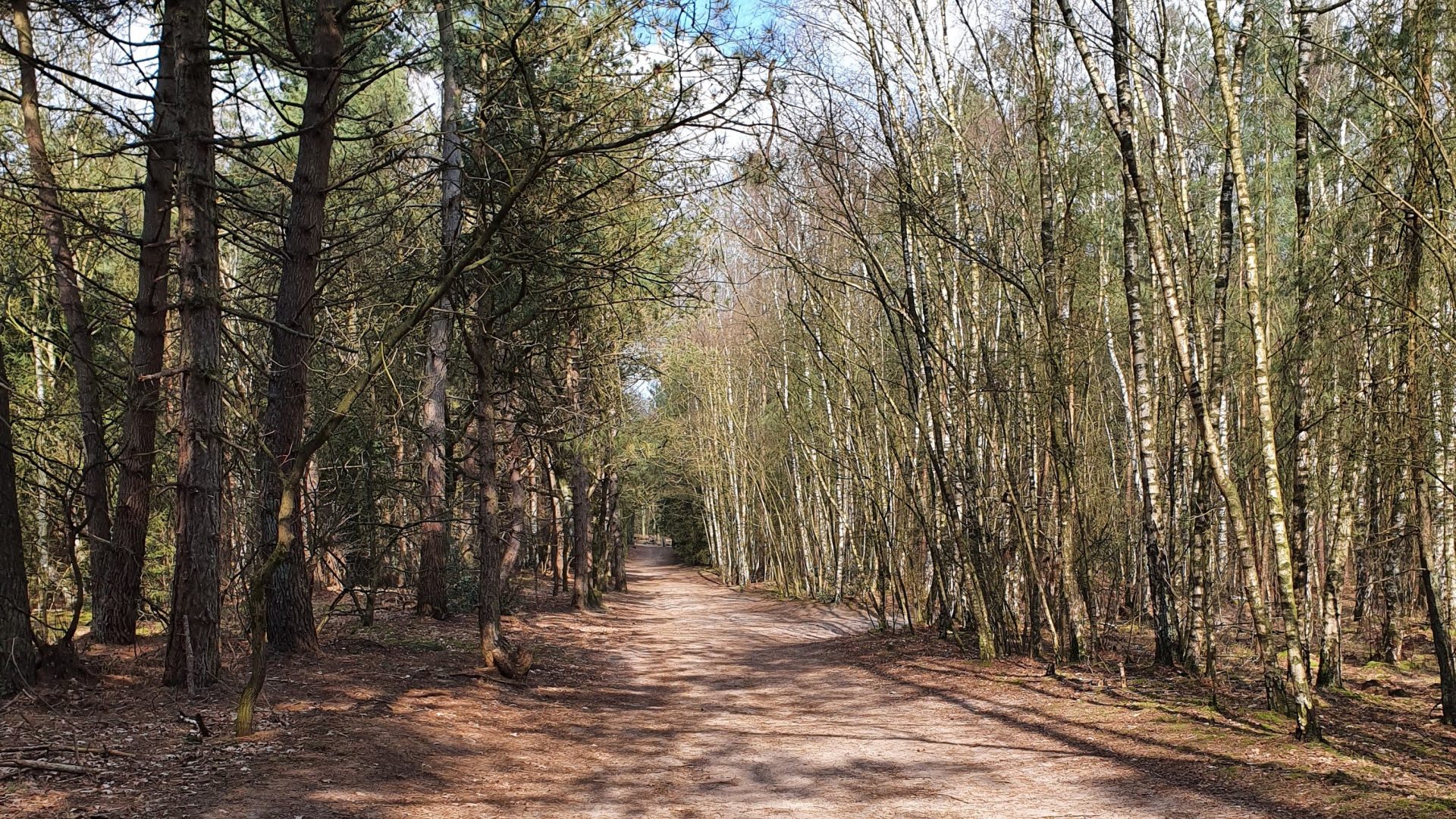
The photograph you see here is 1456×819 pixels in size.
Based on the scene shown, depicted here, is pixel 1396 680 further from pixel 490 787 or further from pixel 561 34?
pixel 561 34

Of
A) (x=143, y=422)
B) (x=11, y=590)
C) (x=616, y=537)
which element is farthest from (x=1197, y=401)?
(x=616, y=537)

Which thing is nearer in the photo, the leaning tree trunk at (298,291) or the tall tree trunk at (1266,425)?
the tall tree trunk at (1266,425)

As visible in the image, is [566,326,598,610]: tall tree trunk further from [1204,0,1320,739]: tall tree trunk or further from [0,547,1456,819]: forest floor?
[1204,0,1320,739]: tall tree trunk

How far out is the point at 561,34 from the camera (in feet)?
23.3

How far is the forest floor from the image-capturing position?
187 inches

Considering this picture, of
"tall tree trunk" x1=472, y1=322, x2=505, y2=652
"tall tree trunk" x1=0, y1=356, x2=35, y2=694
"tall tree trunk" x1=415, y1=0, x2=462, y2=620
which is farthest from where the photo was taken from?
"tall tree trunk" x1=415, y1=0, x2=462, y2=620

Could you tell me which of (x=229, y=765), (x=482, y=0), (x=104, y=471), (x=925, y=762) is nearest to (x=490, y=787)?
(x=229, y=765)

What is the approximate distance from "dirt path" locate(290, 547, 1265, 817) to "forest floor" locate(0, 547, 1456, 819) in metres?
0.03

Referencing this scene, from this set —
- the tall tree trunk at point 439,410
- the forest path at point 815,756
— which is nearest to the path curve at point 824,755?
the forest path at point 815,756

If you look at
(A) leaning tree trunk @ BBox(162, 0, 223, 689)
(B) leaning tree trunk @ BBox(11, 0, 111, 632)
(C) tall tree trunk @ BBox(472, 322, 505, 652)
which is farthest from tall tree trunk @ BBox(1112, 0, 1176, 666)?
(B) leaning tree trunk @ BBox(11, 0, 111, 632)

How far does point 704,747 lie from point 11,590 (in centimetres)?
453

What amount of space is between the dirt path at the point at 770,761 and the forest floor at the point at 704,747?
25 mm

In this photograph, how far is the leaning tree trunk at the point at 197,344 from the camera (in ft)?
19.2

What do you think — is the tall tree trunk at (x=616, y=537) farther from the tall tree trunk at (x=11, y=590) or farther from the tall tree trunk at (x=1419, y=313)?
the tall tree trunk at (x=1419, y=313)
